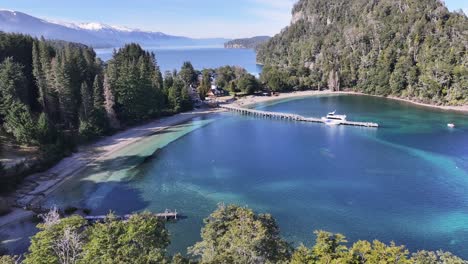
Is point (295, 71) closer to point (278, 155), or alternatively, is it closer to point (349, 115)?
point (349, 115)

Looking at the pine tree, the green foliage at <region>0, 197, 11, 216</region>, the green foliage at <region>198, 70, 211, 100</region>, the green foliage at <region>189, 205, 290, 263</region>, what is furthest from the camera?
the green foliage at <region>198, 70, 211, 100</region>

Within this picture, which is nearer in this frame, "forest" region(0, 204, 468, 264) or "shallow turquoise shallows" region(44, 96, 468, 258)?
"forest" region(0, 204, 468, 264)

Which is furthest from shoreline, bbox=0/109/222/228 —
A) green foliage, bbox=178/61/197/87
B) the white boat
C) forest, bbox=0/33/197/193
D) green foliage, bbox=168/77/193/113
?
green foliage, bbox=178/61/197/87

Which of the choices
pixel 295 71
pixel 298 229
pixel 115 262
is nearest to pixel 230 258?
pixel 115 262

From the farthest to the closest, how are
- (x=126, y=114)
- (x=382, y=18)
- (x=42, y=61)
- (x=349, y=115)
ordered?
(x=382, y=18), (x=349, y=115), (x=126, y=114), (x=42, y=61)

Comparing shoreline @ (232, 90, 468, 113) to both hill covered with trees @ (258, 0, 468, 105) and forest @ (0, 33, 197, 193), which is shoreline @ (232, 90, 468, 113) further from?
forest @ (0, 33, 197, 193)

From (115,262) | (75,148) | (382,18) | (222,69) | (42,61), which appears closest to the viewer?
(115,262)

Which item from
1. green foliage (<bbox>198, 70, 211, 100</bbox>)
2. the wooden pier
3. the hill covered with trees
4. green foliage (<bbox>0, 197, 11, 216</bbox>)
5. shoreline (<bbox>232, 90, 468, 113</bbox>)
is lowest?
green foliage (<bbox>0, 197, 11, 216</bbox>)

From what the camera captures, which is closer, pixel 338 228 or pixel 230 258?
pixel 230 258
